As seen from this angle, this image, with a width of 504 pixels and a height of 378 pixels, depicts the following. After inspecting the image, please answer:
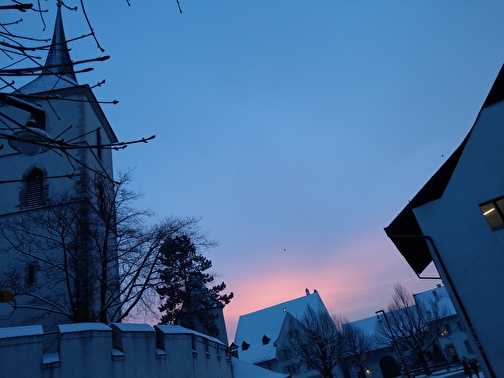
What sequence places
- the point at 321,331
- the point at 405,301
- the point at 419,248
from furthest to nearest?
the point at 405,301
the point at 321,331
the point at 419,248

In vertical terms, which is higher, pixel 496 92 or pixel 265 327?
pixel 265 327

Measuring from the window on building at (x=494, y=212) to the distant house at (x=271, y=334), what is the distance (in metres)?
38.7

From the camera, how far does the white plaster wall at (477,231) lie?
1075cm

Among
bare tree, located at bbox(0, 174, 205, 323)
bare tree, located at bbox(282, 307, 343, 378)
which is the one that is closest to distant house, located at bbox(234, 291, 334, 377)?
bare tree, located at bbox(282, 307, 343, 378)

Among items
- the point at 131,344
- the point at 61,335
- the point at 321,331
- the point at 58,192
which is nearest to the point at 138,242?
the point at 58,192

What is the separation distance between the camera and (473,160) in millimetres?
12031

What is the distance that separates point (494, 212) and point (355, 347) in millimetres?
41771

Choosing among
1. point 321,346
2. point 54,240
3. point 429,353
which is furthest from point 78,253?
point 429,353

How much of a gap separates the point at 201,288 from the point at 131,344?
1000 inches

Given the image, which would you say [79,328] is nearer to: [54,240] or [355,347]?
[54,240]

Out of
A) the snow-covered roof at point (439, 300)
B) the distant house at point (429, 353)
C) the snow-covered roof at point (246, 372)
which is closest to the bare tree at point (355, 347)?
the distant house at point (429, 353)

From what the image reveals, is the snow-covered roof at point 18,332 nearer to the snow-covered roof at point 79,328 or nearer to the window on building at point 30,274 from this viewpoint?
the snow-covered roof at point 79,328

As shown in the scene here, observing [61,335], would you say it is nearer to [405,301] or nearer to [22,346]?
[22,346]

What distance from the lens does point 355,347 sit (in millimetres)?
47969
